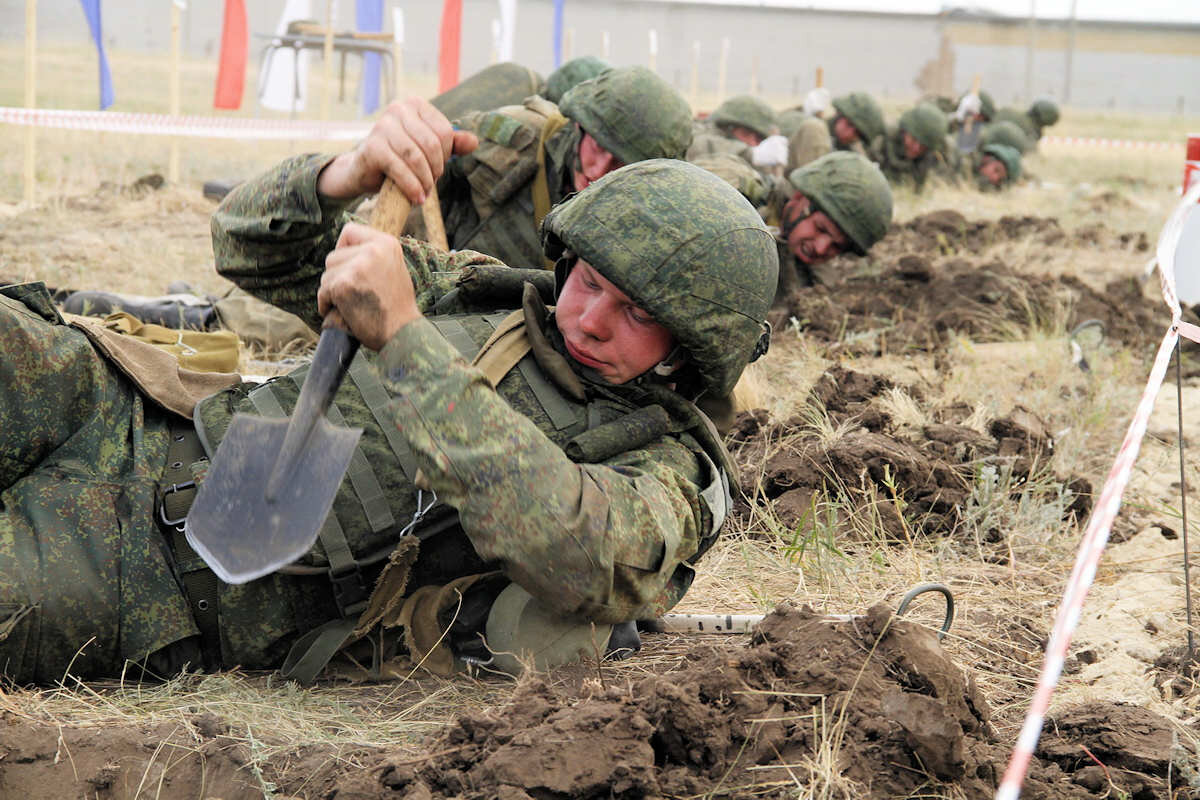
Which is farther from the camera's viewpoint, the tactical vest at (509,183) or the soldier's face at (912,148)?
the soldier's face at (912,148)

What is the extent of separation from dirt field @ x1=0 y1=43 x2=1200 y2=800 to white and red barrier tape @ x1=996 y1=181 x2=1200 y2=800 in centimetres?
26

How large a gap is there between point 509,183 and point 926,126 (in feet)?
39.0

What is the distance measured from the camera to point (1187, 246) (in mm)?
3340

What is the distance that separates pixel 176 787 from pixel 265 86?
14589 millimetres

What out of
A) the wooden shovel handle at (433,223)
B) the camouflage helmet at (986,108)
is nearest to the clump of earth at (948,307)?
the wooden shovel handle at (433,223)

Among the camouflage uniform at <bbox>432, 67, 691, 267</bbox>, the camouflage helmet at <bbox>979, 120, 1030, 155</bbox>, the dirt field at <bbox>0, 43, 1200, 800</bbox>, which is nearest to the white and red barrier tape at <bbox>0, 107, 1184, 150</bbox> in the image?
the dirt field at <bbox>0, 43, 1200, 800</bbox>

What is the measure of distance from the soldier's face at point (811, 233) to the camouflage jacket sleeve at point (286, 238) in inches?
177

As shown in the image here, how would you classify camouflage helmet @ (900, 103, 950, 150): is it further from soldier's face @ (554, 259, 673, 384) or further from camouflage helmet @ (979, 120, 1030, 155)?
soldier's face @ (554, 259, 673, 384)

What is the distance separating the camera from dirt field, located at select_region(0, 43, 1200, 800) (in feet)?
6.85

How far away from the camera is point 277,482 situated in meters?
2.22

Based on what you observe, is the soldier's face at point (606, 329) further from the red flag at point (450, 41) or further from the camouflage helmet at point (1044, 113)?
the camouflage helmet at point (1044, 113)

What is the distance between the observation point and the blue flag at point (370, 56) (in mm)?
14688

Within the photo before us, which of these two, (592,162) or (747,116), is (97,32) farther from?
(592,162)

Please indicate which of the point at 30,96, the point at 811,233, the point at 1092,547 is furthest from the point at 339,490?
the point at 30,96
